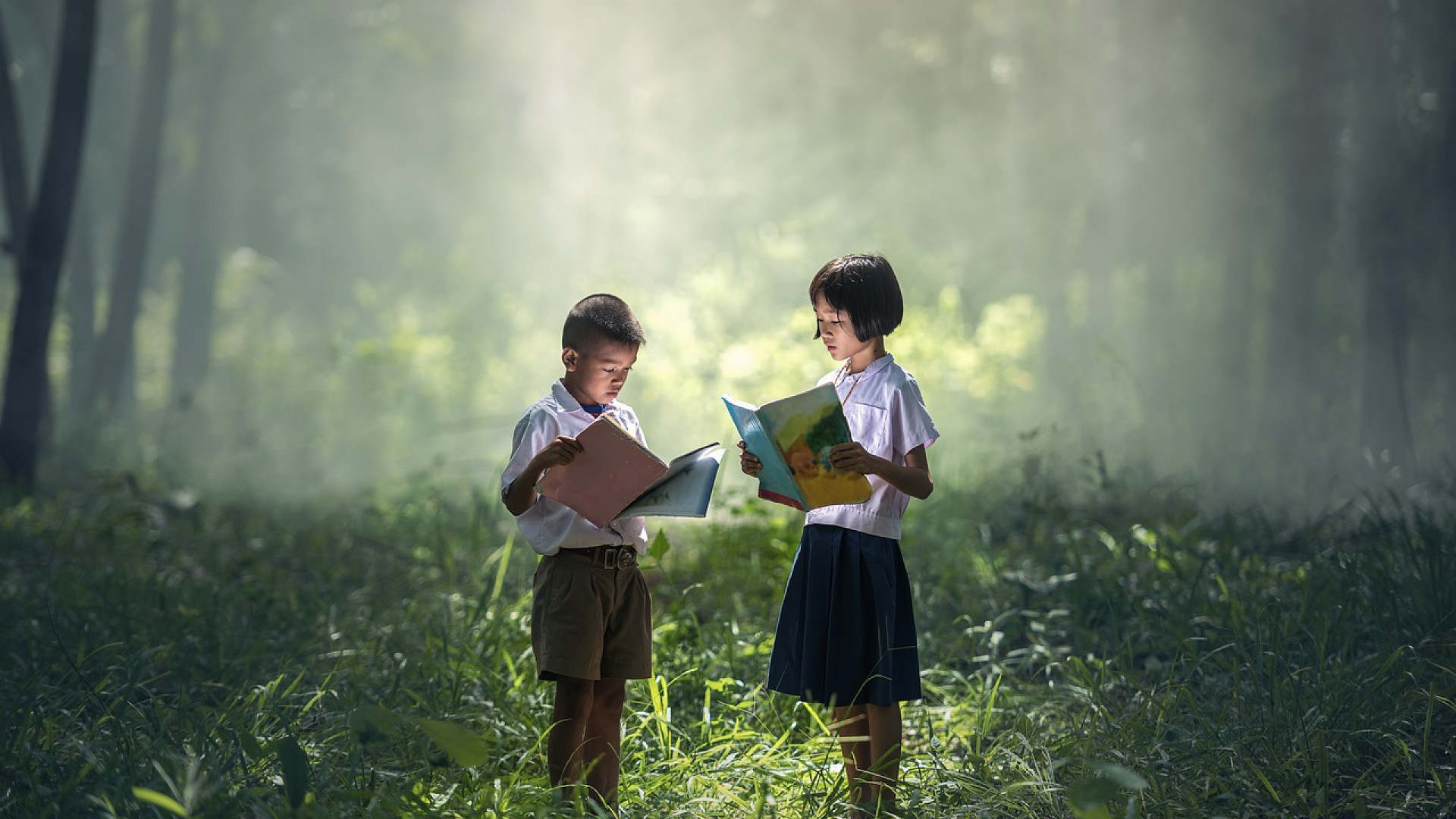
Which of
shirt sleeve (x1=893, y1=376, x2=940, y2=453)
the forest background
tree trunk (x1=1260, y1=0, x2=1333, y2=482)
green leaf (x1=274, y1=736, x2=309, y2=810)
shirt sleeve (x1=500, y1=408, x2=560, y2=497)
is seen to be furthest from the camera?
tree trunk (x1=1260, y1=0, x2=1333, y2=482)

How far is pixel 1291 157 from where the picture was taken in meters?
8.54

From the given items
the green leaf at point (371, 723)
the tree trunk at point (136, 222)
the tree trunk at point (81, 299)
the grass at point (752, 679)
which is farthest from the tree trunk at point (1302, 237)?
the tree trunk at point (81, 299)

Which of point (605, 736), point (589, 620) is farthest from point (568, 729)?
point (589, 620)

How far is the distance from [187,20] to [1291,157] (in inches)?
602

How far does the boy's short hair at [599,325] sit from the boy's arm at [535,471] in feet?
0.86

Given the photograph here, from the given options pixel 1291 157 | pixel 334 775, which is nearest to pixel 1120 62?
pixel 1291 157

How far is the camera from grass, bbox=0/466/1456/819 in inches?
108

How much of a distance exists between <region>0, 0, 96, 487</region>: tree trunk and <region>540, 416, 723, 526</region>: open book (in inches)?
244

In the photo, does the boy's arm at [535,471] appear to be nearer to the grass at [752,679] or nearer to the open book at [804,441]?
the open book at [804,441]

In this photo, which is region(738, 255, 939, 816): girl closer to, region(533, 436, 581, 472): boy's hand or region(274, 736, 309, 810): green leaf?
region(533, 436, 581, 472): boy's hand

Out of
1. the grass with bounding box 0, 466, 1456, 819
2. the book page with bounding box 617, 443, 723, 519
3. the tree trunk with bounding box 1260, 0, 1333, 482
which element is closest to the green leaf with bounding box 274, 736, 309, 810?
the grass with bounding box 0, 466, 1456, 819

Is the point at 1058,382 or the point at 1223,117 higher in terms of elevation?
the point at 1223,117

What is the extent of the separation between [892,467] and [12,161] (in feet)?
27.5

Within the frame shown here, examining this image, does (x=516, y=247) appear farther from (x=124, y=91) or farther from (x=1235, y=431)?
(x=1235, y=431)
